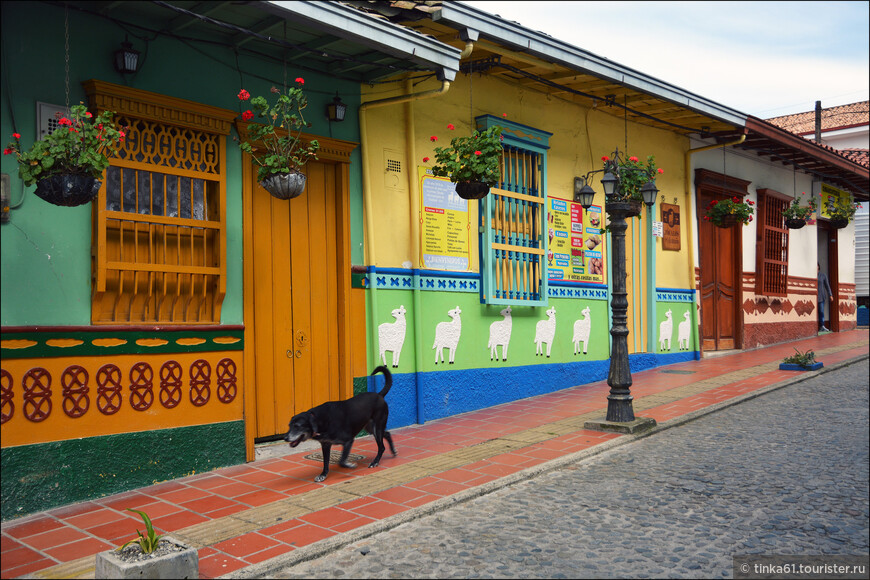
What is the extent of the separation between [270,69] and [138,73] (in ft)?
4.51

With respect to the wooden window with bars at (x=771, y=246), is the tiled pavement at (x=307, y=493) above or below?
below

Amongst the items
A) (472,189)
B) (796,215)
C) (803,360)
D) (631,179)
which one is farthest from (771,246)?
(472,189)

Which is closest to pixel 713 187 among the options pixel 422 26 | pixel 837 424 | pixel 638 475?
pixel 837 424

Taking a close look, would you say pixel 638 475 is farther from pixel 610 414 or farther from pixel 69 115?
pixel 69 115

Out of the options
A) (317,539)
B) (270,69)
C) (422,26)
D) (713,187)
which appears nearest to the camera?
(317,539)

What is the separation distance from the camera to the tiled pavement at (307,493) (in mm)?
4297

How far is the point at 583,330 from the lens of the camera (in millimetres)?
10445

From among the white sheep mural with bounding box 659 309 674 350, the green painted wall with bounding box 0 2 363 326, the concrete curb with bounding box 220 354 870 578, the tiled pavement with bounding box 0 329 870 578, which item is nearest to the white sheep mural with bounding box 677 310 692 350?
the white sheep mural with bounding box 659 309 674 350

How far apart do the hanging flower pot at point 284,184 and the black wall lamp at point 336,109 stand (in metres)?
1.47

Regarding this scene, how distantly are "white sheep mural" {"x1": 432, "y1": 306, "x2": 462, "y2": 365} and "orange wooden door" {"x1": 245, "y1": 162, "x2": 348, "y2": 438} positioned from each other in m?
1.34

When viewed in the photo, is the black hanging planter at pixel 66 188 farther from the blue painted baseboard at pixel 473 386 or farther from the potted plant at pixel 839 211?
the potted plant at pixel 839 211

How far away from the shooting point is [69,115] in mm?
5254

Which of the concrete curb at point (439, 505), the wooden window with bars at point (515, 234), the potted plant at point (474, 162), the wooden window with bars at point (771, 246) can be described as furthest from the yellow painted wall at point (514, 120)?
the wooden window with bars at point (771, 246)

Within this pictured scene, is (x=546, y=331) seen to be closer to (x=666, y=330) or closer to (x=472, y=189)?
(x=472, y=189)
